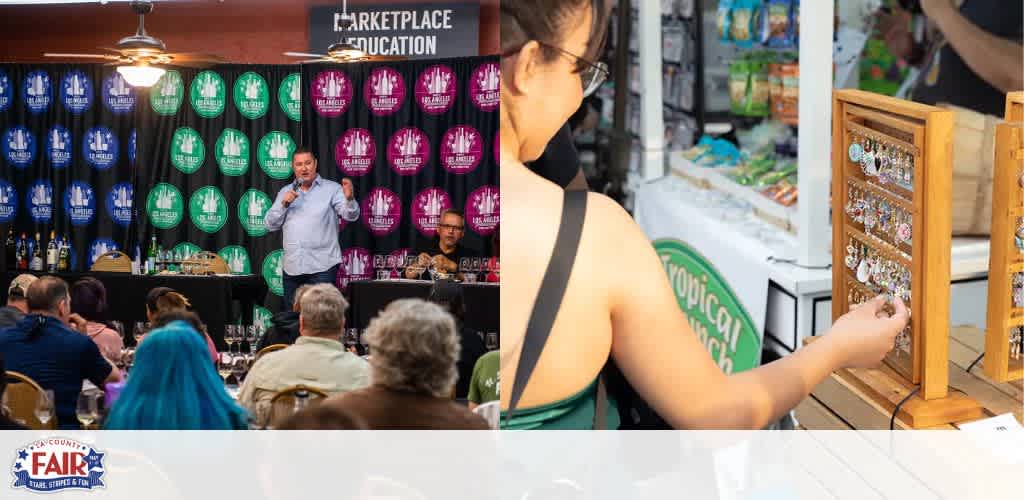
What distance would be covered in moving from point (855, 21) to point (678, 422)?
9.83 feet

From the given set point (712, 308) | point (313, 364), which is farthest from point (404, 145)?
point (712, 308)

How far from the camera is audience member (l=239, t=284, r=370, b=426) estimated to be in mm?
3273

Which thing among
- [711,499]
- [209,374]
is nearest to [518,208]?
[711,499]

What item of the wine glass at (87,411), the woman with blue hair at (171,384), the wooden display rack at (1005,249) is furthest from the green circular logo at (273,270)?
the wooden display rack at (1005,249)

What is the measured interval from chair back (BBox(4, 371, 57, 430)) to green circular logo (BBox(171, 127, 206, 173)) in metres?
3.59

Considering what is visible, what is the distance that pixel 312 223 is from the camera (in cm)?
623

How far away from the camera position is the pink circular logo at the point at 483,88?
661 cm

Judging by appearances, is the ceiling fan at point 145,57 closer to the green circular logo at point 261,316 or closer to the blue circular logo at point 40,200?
the green circular logo at point 261,316

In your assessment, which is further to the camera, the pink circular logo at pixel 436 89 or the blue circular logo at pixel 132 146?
the blue circular logo at pixel 132 146

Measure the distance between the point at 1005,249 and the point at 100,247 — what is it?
621 centimetres

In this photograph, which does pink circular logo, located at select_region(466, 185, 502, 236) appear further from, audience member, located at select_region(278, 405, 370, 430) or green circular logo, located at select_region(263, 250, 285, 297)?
audience member, located at select_region(278, 405, 370, 430)

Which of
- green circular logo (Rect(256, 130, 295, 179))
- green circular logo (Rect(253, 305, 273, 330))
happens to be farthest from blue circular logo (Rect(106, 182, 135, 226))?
green circular logo (Rect(253, 305, 273, 330))

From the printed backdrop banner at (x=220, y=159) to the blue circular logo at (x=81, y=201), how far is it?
471 mm

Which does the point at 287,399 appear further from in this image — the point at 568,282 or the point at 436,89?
the point at 436,89
